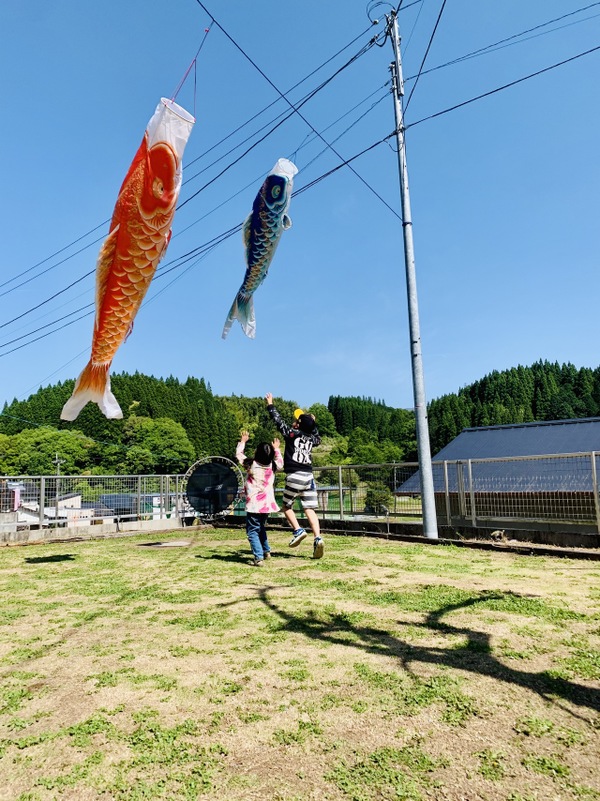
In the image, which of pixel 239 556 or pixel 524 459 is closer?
pixel 239 556

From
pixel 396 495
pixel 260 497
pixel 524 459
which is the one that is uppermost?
pixel 524 459

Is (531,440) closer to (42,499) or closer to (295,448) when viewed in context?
(295,448)

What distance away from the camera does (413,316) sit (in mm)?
9422

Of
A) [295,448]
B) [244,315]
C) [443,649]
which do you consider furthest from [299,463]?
[443,649]

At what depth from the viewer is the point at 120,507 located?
41.7 ft

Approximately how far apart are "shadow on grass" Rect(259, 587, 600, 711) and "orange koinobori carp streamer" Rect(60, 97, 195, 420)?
4.19m

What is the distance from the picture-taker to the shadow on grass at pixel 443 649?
2.33 metres

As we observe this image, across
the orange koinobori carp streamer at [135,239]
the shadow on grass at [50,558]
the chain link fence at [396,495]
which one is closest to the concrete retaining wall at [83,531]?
the chain link fence at [396,495]

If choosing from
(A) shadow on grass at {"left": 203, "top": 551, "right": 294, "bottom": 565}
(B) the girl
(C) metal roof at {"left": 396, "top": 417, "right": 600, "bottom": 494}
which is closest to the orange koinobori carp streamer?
(B) the girl

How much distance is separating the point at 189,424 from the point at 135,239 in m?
87.6

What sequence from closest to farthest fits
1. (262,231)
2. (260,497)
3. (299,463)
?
(260,497) < (299,463) < (262,231)

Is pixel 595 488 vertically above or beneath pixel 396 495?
above

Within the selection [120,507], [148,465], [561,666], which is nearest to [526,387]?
[148,465]

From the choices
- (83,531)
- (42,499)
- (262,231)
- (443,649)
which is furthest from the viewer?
(83,531)
